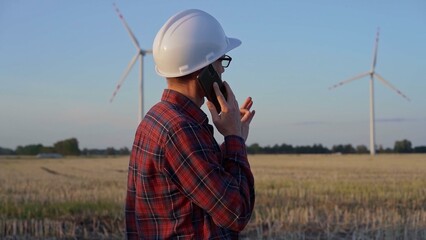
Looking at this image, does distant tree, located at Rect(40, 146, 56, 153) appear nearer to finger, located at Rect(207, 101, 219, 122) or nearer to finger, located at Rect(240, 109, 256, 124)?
finger, located at Rect(240, 109, 256, 124)

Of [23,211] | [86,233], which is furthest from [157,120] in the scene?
[23,211]

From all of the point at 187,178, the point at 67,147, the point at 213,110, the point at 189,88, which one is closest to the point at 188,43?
the point at 189,88

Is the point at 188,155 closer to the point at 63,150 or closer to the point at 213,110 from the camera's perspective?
the point at 213,110

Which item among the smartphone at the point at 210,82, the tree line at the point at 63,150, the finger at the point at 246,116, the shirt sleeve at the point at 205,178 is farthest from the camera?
the tree line at the point at 63,150

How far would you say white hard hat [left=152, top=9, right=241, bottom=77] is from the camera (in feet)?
7.91

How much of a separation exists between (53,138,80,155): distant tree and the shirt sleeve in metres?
117

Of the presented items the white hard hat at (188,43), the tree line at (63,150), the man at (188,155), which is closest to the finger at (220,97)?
the man at (188,155)

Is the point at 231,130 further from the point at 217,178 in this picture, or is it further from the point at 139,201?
the point at 139,201

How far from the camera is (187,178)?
220 centimetres

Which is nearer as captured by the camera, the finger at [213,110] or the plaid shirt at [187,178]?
the plaid shirt at [187,178]

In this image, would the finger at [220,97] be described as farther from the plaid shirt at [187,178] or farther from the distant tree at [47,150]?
the distant tree at [47,150]

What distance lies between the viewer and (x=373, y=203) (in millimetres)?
16078

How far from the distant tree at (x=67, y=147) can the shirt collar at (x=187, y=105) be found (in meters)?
117

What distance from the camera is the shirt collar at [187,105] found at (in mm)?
2354
